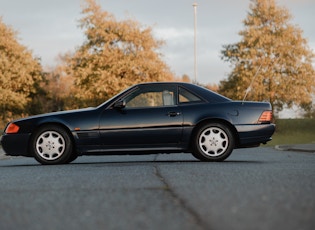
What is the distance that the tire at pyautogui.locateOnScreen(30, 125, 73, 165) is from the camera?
10.7m

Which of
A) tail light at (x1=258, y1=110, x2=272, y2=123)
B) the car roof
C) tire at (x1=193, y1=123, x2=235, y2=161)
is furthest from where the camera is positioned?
the car roof

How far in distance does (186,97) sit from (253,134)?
53.6 inches

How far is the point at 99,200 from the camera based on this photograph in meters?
5.68

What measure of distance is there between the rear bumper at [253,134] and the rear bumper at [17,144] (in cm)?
373

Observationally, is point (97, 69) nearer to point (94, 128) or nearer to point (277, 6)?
point (277, 6)

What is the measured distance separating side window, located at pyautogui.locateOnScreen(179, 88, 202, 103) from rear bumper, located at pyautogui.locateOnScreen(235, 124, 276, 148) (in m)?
0.91

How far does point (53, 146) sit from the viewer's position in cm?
1077

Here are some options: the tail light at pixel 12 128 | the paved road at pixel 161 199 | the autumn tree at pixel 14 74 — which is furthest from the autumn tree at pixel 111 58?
the paved road at pixel 161 199

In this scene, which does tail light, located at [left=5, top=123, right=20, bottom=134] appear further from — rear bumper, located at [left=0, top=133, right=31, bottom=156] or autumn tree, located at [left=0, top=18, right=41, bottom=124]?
autumn tree, located at [left=0, top=18, right=41, bottom=124]

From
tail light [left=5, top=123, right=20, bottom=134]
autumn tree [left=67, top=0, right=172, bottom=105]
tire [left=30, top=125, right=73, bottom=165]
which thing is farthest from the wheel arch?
autumn tree [left=67, top=0, right=172, bottom=105]

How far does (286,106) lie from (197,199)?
40.4m

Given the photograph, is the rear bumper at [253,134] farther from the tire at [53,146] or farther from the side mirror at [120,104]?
the tire at [53,146]

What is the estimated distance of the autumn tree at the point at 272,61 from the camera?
42.9 m

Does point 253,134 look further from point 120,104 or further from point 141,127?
point 120,104
